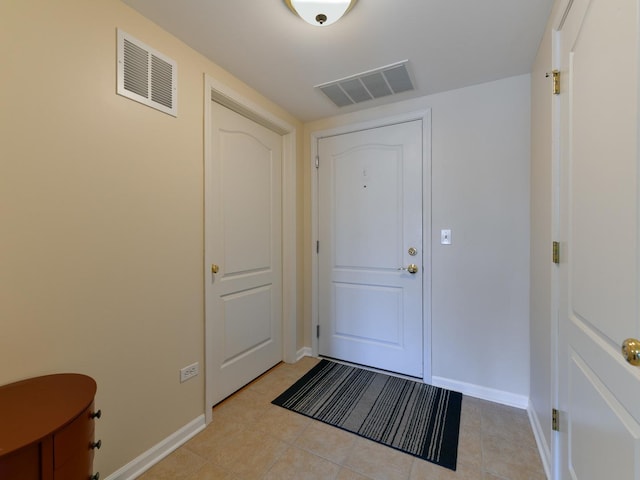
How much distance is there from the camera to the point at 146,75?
56.9 inches

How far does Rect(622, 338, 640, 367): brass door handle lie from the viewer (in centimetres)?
66

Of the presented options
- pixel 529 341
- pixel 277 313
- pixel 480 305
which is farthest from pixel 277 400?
pixel 529 341

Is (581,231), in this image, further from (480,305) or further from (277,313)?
(277,313)

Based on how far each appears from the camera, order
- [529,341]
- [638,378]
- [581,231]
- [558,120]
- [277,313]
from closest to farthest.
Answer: [638,378], [581,231], [558,120], [529,341], [277,313]

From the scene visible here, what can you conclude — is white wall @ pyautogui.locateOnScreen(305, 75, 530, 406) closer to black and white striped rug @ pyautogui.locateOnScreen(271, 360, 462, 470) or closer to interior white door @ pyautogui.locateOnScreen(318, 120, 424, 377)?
interior white door @ pyautogui.locateOnScreen(318, 120, 424, 377)

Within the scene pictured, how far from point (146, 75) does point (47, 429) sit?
1531 millimetres

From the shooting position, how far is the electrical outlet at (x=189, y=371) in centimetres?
164

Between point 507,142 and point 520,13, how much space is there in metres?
0.78

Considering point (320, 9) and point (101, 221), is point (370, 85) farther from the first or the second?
point (101, 221)

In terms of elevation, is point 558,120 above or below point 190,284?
above

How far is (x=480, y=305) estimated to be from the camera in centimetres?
204

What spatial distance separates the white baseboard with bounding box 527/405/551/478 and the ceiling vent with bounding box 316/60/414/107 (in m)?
2.29

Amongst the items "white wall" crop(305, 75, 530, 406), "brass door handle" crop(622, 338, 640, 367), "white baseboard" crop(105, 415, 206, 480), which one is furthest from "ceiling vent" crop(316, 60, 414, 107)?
"white baseboard" crop(105, 415, 206, 480)

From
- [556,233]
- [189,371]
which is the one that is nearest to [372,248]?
[556,233]
